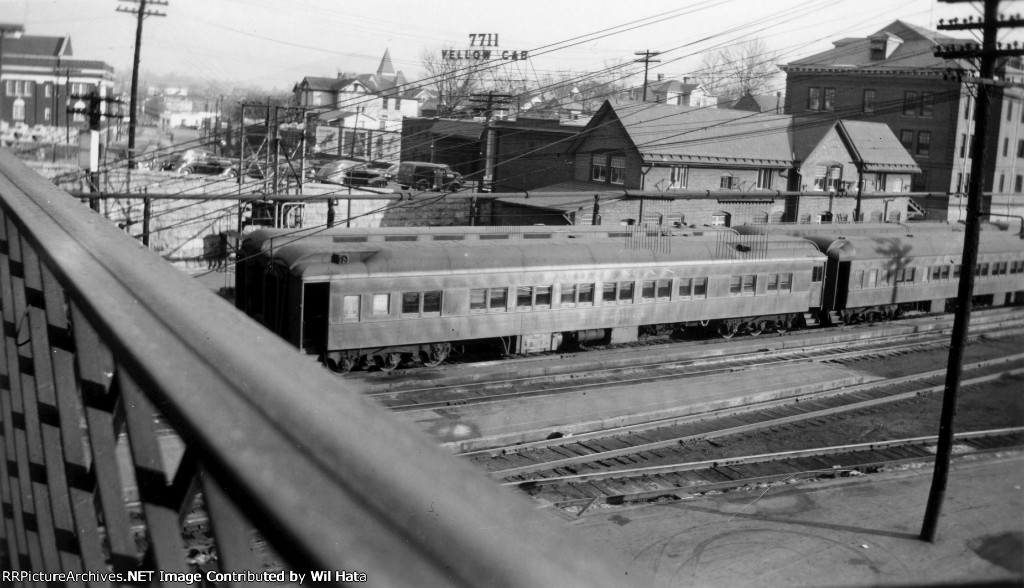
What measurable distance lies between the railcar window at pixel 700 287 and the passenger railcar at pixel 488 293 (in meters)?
0.03

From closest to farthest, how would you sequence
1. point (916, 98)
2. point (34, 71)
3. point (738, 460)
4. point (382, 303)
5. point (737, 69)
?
point (34, 71) → point (737, 69) → point (916, 98) → point (738, 460) → point (382, 303)

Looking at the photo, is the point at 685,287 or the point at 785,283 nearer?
the point at 685,287

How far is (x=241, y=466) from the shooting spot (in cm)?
50

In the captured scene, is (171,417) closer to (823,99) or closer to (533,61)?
(533,61)

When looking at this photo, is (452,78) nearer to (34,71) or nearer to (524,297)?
(34,71)

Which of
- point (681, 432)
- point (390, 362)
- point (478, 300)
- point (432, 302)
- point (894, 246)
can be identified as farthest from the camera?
point (894, 246)

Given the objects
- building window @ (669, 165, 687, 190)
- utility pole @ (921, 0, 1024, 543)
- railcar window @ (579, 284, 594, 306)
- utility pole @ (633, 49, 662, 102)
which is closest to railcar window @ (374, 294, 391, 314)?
railcar window @ (579, 284, 594, 306)

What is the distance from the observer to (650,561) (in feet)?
17.6

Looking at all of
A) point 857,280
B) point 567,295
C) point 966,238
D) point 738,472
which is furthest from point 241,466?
point 857,280

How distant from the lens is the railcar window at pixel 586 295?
12773 millimetres

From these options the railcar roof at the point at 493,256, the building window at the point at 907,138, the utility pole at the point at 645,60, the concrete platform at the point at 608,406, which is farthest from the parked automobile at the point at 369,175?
the utility pole at the point at 645,60

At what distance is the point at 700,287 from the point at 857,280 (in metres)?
4.17

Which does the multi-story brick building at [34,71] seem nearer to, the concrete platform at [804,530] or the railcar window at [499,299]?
the concrete platform at [804,530]

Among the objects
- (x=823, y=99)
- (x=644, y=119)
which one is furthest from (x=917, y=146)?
(x=644, y=119)
